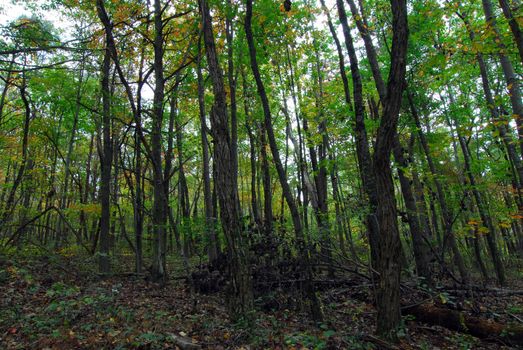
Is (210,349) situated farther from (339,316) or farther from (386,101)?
(386,101)

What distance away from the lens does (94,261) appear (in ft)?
37.6

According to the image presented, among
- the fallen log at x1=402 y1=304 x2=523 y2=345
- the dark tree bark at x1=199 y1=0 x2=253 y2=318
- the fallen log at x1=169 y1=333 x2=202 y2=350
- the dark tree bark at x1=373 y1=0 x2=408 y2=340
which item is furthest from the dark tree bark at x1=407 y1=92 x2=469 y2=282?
the fallen log at x1=169 y1=333 x2=202 y2=350

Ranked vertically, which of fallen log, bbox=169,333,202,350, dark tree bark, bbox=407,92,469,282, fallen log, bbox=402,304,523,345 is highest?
dark tree bark, bbox=407,92,469,282

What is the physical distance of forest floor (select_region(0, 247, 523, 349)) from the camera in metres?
4.23

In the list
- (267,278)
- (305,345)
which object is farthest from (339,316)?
(305,345)

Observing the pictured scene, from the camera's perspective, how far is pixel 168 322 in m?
5.13

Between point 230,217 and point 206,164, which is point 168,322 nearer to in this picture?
point 230,217

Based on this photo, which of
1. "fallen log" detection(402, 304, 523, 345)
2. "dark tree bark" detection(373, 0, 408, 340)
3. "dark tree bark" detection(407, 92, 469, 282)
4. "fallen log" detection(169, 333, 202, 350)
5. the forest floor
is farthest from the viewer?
"dark tree bark" detection(407, 92, 469, 282)

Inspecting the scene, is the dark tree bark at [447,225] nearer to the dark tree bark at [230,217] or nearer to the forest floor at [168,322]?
the forest floor at [168,322]

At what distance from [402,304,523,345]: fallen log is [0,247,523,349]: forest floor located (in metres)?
0.13

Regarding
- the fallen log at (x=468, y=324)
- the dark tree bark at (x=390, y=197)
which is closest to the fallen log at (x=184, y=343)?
the dark tree bark at (x=390, y=197)

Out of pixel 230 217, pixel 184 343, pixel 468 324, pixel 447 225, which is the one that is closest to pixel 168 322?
pixel 184 343

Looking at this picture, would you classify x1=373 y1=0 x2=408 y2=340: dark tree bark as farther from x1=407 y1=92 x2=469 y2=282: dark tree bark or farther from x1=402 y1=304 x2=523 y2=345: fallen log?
x1=407 y1=92 x2=469 y2=282: dark tree bark

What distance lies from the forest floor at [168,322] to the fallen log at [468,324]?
129mm
